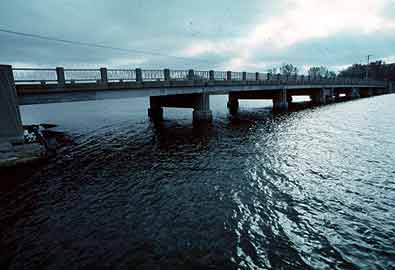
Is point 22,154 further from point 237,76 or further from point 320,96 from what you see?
point 320,96

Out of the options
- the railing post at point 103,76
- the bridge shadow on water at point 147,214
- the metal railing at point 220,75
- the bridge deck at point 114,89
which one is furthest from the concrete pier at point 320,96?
the railing post at point 103,76

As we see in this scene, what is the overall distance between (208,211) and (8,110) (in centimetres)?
1266

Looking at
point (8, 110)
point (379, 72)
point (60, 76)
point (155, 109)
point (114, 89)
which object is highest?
point (379, 72)

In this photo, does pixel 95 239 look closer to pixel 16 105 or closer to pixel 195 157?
pixel 195 157

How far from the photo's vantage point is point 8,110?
1257cm

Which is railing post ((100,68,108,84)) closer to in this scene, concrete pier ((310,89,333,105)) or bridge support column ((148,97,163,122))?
bridge support column ((148,97,163,122))

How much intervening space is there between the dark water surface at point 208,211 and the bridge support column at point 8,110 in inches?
101

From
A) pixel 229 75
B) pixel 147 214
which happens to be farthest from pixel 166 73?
pixel 147 214

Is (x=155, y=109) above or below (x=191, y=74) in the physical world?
below

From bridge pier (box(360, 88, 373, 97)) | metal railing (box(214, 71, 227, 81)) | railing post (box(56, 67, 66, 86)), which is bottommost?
bridge pier (box(360, 88, 373, 97))

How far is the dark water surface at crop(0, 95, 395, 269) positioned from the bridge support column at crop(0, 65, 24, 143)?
257 cm

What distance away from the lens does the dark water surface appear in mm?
5422

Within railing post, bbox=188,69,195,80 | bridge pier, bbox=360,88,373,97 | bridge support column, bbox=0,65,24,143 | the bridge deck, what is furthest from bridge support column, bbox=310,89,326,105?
bridge support column, bbox=0,65,24,143

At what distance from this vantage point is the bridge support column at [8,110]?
487 inches
